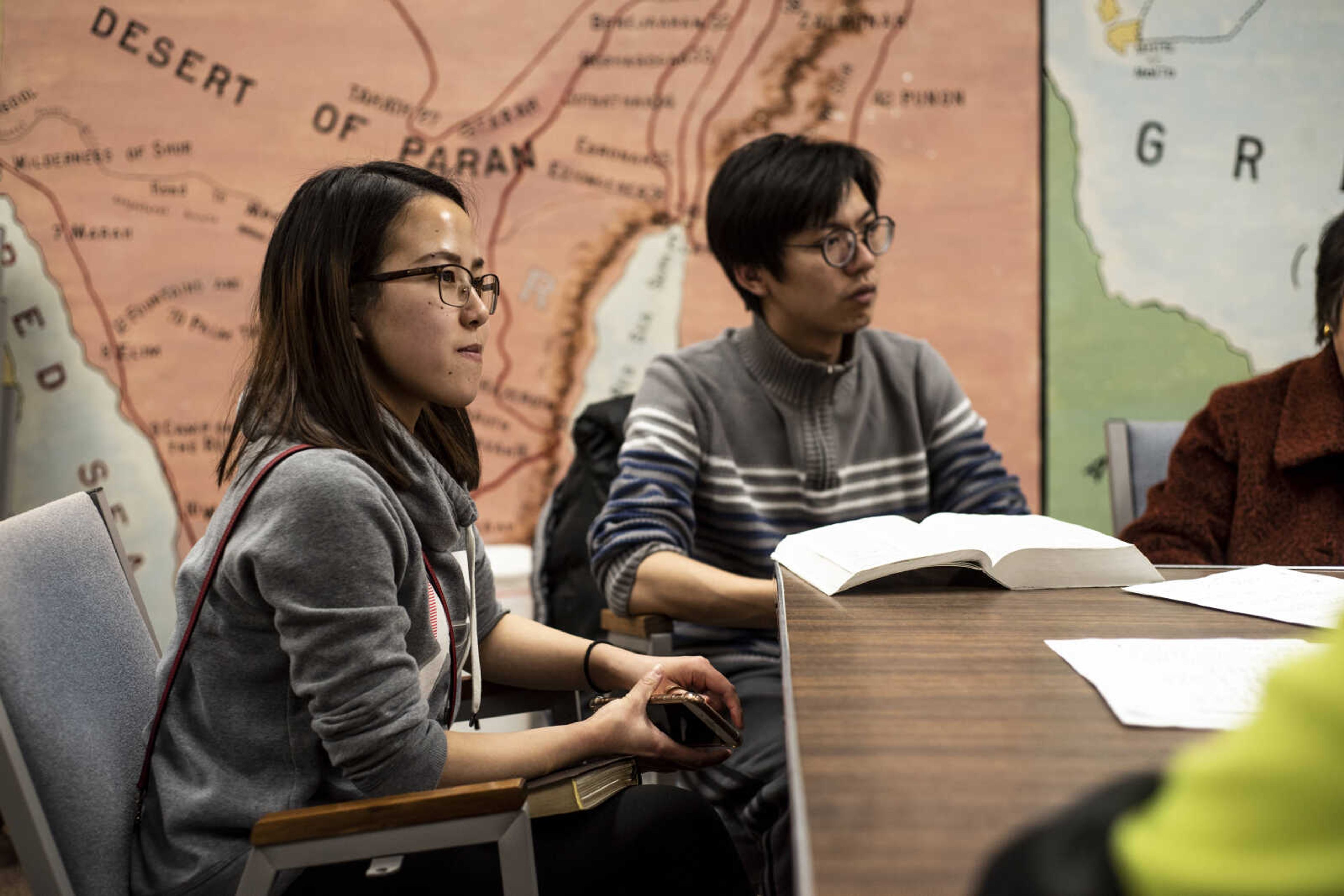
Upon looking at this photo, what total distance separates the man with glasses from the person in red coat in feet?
0.84

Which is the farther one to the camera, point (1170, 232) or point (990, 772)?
point (1170, 232)

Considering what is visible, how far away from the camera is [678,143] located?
262cm

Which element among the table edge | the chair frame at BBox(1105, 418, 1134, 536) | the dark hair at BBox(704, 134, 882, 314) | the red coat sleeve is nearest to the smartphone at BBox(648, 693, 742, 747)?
the table edge

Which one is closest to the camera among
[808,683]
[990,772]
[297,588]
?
[990,772]

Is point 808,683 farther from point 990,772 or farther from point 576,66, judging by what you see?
point 576,66

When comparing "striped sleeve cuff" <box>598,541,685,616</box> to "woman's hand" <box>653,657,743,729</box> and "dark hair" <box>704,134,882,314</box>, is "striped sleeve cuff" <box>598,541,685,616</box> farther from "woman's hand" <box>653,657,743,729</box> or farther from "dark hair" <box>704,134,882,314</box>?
"dark hair" <box>704,134,882,314</box>

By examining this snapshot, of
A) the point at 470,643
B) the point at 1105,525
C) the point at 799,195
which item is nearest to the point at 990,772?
the point at 470,643

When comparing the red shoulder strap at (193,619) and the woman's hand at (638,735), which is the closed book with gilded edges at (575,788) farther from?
the red shoulder strap at (193,619)

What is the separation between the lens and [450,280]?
1.08 meters

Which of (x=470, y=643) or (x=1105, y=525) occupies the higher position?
(x=470, y=643)

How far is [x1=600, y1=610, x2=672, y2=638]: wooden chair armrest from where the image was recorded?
4.82 feet

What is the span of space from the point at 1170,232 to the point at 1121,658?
85.9 inches

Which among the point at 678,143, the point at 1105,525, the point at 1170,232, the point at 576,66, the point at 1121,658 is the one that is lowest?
the point at 1105,525

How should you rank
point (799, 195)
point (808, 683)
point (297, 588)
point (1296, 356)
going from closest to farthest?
point (808, 683), point (297, 588), point (799, 195), point (1296, 356)
